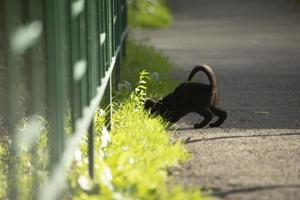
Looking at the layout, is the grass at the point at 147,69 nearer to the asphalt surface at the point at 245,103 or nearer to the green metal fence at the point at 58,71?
the asphalt surface at the point at 245,103

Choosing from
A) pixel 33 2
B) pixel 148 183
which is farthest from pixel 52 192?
pixel 33 2

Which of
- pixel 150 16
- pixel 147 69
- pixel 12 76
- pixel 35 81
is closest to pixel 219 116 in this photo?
pixel 147 69

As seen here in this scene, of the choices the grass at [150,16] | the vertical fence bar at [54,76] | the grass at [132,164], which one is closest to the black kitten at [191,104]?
the grass at [132,164]

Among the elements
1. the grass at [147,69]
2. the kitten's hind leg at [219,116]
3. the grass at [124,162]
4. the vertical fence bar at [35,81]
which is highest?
the vertical fence bar at [35,81]

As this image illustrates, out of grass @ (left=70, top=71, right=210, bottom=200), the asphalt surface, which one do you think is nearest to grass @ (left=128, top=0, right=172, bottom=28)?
the asphalt surface

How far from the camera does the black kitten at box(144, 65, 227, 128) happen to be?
775cm

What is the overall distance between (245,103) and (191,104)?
1.59 m

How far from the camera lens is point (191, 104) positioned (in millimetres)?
7820

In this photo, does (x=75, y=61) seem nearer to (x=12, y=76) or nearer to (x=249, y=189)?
(x=12, y=76)

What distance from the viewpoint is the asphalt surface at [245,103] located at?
535cm

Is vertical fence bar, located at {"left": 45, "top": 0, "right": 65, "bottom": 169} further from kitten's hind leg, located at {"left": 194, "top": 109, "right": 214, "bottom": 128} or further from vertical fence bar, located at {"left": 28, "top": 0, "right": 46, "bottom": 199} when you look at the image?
kitten's hind leg, located at {"left": 194, "top": 109, "right": 214, "bottom": 128}

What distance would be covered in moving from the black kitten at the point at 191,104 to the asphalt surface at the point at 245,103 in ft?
0.52

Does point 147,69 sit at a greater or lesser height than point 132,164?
lesser

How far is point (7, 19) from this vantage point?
398 cm
